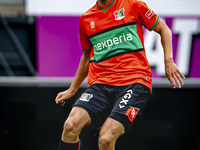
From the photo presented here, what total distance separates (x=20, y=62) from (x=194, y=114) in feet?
13.9

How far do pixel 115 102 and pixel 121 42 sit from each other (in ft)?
1.49

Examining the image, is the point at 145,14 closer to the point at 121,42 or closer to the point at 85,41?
the point at 121,42

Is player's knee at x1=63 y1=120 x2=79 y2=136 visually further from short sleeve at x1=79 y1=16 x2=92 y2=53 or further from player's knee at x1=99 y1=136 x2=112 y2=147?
short sleeve at x1=79 y1=16 x2=92 y2=53

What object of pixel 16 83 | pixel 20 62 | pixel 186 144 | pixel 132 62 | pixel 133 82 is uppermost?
pixel 132 62

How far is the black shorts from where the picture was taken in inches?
69.1

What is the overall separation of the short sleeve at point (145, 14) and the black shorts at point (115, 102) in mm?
479

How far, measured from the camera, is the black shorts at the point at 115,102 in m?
1.75

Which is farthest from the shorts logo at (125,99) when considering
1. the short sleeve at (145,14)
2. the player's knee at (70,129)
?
the short sleeve at (145,14)

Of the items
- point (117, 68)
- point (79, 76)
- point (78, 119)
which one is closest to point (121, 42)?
point (117, 68)

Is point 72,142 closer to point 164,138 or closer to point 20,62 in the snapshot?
point 164,138

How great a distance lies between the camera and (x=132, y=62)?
1.89 metres

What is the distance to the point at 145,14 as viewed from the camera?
192cm

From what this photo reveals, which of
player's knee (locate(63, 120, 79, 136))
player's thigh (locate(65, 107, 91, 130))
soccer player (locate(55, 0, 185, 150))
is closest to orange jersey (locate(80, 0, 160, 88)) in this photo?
soccer player (locate(55, 0, 185, 150))

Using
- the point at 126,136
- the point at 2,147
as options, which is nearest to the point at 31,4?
the point at 2,147
